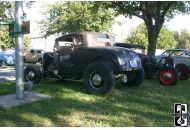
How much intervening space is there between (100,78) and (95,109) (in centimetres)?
156

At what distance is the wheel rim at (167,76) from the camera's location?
9.46 m

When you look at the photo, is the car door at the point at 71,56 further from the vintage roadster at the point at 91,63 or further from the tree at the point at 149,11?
the tree at the point at 149,11

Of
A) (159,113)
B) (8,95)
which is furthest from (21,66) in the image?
(159,113)

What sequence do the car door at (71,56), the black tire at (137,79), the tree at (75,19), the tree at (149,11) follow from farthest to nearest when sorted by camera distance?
the tree at (75,19), the tree at (149,11), the black tire at (137,79), the car door at (71,56)

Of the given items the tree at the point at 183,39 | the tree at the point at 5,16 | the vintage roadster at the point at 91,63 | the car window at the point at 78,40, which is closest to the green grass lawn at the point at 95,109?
the vintage roadster at the point at 91,63

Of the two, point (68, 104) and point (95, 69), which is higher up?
point (95, 69)

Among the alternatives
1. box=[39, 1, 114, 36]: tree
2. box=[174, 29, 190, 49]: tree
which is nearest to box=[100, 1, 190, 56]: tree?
box=[39, 1, 114, 36]: tree

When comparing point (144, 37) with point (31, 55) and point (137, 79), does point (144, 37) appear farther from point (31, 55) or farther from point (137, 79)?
point (137, 79)

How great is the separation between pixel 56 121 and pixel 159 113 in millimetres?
2132

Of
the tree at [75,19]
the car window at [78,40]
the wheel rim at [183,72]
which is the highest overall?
the tree at [75,19]

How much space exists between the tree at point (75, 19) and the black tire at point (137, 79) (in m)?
19.4

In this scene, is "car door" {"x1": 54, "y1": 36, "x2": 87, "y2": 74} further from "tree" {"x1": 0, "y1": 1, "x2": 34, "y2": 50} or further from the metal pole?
"tree" {"x1": 0, "y1": 1, "x2": 34, "y2": 50}

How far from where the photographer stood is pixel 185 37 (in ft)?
218

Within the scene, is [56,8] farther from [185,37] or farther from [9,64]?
[185,37]
